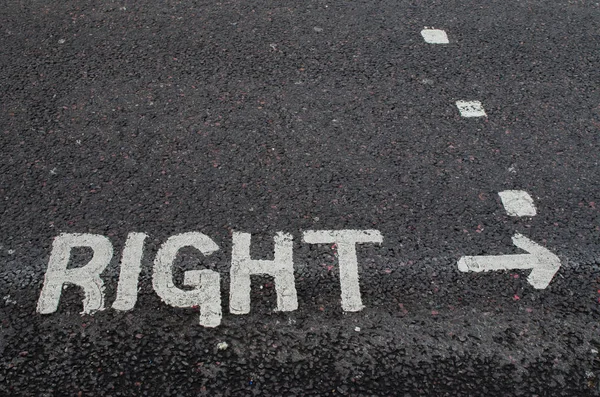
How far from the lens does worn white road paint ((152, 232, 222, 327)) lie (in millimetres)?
2928

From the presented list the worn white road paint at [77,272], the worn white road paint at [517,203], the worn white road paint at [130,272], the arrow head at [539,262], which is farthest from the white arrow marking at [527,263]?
the worn white road paint at [77,272]

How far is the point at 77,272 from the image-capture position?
3.06 metres

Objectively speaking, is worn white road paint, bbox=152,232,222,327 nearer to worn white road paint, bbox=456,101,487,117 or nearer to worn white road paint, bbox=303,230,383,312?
worn white road paint, bbox=303,230,383,312

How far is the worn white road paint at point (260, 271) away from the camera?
9.67 feet

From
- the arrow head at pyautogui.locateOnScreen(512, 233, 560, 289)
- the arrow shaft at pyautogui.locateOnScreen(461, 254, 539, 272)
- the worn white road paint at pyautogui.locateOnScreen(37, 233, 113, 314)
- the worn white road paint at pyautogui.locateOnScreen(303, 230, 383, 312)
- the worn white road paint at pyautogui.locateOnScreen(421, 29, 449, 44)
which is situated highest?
the worn white road paint at pyautogui.locateOnScreen(421, 29, 449, 44)

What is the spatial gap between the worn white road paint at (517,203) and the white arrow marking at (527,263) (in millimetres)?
273

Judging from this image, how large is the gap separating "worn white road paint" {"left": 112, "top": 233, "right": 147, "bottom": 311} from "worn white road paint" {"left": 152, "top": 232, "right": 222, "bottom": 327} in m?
0.09

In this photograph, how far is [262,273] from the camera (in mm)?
3076

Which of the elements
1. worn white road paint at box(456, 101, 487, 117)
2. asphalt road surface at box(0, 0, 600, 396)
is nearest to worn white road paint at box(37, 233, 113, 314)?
asphalt road surface at box(0, 0, 600, 396)

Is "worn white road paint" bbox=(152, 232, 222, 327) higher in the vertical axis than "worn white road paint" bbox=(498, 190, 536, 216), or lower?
lower

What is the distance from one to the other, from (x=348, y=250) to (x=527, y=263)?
3.05 feet

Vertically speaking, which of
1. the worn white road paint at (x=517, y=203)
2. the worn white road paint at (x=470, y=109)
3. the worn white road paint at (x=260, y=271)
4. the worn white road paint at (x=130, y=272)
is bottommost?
the worn white road paint at (x=130, y=272)

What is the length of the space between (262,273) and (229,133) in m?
1.19

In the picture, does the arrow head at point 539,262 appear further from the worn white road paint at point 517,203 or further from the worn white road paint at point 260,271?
the worn white road paint at point 260,271
